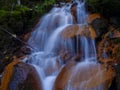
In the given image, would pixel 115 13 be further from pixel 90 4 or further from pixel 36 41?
pixel 36 41

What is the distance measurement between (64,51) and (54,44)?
0.63m

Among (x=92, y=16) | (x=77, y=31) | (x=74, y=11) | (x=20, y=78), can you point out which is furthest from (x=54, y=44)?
(x=20, y=78)

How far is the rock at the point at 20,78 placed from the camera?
8805mm

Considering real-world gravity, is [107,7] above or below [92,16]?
above

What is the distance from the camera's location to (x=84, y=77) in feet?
28.9

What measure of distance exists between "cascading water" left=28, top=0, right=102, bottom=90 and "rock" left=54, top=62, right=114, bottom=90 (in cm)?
6

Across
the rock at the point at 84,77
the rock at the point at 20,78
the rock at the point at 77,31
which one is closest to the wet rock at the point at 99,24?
the rock at the point at 77,31

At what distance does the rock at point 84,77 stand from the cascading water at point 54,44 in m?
0.06

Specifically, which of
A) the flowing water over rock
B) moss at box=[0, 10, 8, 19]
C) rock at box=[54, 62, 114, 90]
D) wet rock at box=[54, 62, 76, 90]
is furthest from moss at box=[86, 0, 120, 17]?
moss at box=[0, 10, 8, 19]

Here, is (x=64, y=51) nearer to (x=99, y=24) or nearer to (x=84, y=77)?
(x=99, y=24)

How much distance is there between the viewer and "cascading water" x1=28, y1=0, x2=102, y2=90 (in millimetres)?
9650

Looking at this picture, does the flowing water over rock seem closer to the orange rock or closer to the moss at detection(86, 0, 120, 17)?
the orange rock

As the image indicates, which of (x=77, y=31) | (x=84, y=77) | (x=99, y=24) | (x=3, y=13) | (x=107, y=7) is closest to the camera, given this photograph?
(x=84, y=77)

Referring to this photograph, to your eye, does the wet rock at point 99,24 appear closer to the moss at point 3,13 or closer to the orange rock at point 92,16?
the orange rock at point 92,16
